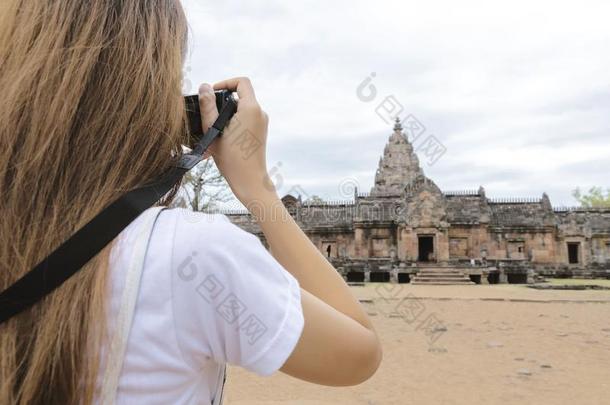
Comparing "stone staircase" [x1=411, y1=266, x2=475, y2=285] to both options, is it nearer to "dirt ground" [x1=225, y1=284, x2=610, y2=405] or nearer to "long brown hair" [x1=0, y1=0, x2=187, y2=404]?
"dirt ground" [x1=225, y1=284, x2=610, y2=405]

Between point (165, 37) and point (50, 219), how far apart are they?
535mm

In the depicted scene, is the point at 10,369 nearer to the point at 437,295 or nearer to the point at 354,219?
the point at 437,295

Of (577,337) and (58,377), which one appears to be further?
(577,337)

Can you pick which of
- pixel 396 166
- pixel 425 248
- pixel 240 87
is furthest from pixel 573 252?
pixel 240 87

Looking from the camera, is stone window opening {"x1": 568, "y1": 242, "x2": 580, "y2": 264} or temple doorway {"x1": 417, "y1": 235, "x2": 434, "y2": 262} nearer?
temple doorway {"x1": 417, "y1": 235, "x2": 434, "y2": 262}

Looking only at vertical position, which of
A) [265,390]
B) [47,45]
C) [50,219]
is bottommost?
[265,390]

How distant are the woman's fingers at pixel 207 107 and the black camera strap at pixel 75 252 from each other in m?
0.35

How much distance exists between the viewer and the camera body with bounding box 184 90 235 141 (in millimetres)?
1307

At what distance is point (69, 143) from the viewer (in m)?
0.98

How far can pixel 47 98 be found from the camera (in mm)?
968

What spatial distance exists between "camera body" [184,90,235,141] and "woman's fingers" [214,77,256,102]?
3 cm

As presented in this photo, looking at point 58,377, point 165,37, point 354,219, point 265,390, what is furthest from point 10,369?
point 354,219

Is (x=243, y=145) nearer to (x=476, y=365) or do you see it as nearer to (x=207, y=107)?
(x=207, y=107)

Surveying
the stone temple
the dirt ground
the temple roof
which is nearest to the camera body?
the dirt ground
